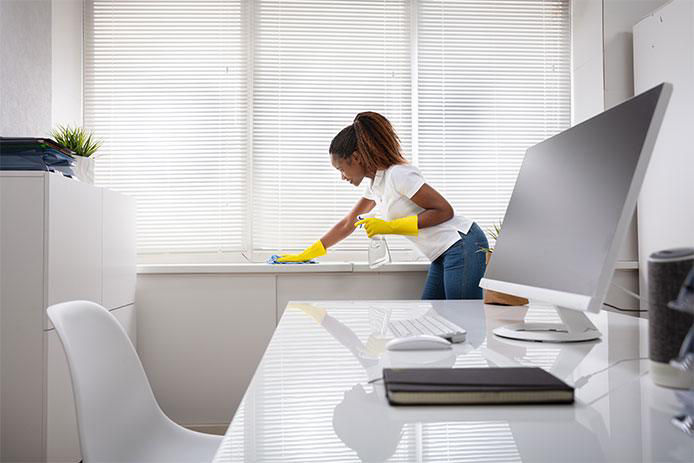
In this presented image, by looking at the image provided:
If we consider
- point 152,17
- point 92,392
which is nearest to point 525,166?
point 92,392

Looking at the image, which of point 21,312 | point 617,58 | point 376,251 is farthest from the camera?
point 617,58

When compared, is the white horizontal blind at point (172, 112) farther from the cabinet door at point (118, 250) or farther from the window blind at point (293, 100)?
the cabinet door at point (118, 250)

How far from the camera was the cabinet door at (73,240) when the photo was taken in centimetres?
170

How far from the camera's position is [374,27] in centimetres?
292

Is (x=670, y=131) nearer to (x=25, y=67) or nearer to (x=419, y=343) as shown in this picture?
(x=419, y=343)

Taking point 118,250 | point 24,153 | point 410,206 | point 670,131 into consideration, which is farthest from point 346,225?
point 670,131

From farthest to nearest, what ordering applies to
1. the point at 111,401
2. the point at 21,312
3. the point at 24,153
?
the point at 24,153 < the point at 21,312 < the point at 111,401

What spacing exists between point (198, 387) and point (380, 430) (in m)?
2.07

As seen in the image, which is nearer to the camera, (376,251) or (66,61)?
(376,251)

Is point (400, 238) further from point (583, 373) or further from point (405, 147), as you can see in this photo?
point (583, 373)

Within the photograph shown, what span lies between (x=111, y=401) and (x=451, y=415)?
2.44 ft

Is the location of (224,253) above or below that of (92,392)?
above

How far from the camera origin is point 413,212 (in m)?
2.36

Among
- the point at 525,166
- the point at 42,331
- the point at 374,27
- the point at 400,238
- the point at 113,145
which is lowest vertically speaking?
the point at 42,331
